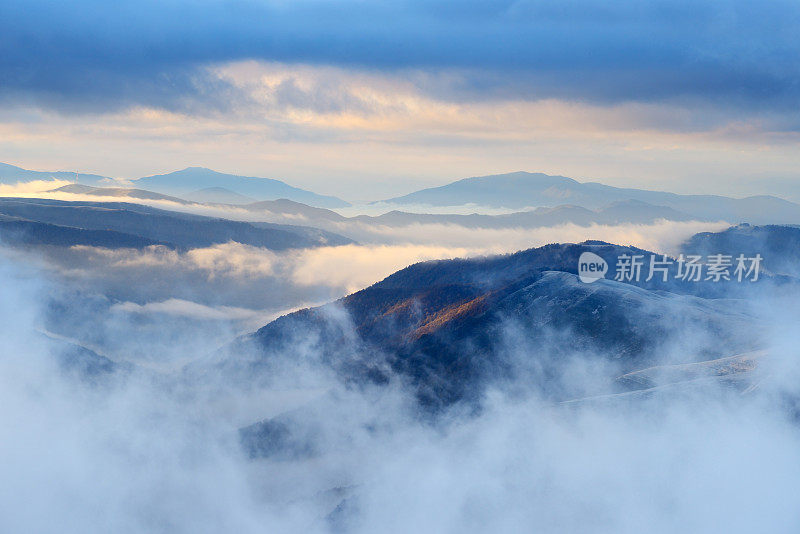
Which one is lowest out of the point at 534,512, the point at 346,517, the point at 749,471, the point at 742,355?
the point at 346,517

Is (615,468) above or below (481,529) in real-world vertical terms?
above

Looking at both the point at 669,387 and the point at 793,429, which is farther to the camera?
the point at 669,387

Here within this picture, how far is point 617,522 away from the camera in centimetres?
15875

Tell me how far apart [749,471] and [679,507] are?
15243mm

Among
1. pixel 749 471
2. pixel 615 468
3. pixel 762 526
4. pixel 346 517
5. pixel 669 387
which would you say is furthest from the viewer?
pixel 346 517

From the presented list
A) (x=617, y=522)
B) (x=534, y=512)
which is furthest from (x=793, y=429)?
(x=534, y=512)

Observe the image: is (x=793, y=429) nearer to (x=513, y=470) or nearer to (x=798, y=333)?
(x=798, y=333)

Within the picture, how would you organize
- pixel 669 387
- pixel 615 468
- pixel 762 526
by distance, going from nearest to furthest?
pixel 762 526, pixel 615 468, pixel 669 387

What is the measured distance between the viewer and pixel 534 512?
6565 inches

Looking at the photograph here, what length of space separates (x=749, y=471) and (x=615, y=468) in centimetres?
2684

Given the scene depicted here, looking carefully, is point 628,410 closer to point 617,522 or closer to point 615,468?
point 615,468

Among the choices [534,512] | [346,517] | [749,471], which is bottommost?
[346,517]

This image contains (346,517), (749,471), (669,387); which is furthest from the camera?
(346,517)

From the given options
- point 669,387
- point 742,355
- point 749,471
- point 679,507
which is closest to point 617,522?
point 679,507
